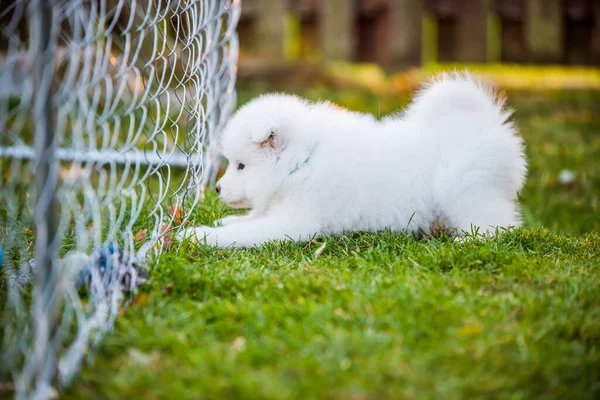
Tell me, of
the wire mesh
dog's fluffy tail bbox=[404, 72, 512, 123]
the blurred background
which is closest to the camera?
the wire mesh

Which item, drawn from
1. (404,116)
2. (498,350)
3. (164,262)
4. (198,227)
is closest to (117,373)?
(164,262)

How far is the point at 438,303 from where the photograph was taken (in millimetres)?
1971

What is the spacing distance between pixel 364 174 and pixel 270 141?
44cm

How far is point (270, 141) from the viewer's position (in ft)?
9.19

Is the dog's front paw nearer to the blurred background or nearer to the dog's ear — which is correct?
the dog's ear

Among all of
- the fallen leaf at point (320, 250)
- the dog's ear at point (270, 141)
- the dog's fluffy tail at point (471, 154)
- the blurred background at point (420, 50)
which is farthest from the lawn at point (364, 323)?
the blurred background at point (420, 50)

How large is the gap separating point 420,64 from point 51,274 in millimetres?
6279

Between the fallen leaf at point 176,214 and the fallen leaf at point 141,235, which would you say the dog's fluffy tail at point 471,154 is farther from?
the fallen leaf at point 141,235

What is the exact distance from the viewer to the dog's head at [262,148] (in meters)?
2.78

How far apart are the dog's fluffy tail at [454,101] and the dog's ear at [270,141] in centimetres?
69

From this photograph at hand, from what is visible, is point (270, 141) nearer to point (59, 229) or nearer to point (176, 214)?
point (176, 214)

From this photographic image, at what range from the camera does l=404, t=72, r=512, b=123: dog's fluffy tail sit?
9.61 ft

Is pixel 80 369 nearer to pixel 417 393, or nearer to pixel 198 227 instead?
pixel 417 393

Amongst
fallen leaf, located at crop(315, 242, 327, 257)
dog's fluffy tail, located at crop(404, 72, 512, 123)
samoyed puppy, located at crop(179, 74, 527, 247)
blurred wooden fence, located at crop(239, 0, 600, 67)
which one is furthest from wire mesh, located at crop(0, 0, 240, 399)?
blurred wooden fence, located at crop(239, 0, 600, 67)
